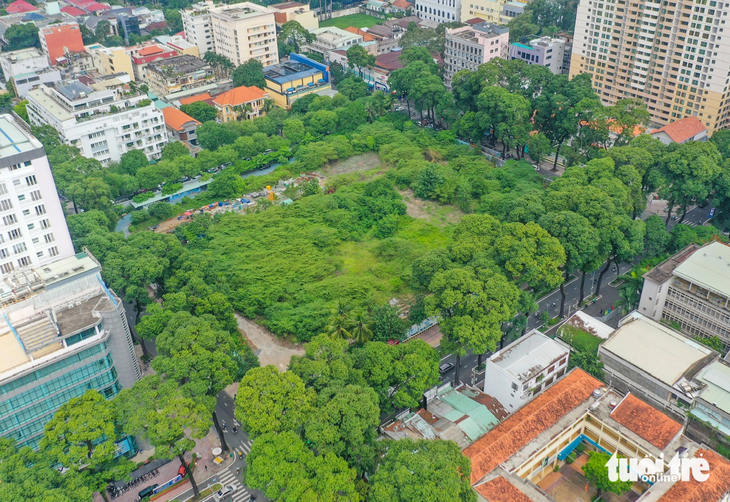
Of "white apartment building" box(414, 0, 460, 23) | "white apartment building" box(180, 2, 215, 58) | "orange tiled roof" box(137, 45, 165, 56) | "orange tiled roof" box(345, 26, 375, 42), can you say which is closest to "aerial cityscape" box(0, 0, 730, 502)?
"orange tiled roof" box(137, 45, 165, 56)

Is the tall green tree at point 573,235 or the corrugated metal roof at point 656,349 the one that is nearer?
Result: the corrugated metal roof at point 656,349

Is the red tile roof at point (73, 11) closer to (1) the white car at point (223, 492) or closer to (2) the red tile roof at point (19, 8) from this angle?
(2) the red tile roof at point (19, 8)

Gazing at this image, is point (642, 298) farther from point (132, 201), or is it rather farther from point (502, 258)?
point (132, 201)

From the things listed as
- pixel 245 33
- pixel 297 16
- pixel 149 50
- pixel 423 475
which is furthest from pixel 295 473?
pixel 297 16

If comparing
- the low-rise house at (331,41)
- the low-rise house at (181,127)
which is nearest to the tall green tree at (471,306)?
the low-rise house at (181,127)

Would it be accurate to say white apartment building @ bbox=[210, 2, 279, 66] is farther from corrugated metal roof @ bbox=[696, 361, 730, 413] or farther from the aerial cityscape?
corrugated metal roof @ bbox=[696, 361, 730, 413]

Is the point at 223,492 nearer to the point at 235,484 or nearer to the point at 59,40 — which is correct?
the point at 235,484

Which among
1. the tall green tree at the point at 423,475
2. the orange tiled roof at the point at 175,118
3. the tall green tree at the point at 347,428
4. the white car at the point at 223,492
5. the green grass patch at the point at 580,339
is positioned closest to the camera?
the tall green tree at the point at 423,475
